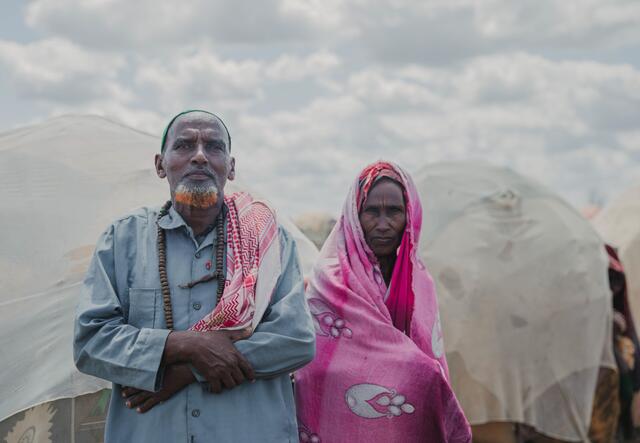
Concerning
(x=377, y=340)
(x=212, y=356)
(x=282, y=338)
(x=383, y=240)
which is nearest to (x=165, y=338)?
(x=212, y=356)

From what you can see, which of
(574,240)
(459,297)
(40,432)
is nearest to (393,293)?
(40,432)

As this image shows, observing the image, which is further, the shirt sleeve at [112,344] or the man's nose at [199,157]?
the man's nose at [199,157]

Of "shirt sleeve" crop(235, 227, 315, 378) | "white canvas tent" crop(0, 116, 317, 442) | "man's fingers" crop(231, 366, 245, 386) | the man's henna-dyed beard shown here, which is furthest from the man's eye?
"white canvas tent" crop(0, 116, 317, 442)

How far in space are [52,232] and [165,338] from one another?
1517 millimetres

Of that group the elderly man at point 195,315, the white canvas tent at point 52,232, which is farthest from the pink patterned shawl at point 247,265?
the white canvas tent at point 52,232

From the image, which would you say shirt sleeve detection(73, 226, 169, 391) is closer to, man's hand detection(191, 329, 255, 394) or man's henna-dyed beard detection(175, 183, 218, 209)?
man's hand detection(191, 329, 255, 394)

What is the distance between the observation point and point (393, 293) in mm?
3311

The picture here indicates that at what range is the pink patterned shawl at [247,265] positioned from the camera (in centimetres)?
252

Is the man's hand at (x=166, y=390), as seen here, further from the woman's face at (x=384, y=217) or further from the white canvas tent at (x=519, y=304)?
the white canvas tent at (x=519, y=304)

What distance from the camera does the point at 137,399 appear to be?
251 cm

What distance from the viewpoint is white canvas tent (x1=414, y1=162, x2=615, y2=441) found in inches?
238

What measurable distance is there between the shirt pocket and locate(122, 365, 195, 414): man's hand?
0.51 ft

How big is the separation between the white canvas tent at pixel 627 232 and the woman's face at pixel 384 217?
20.6 feet

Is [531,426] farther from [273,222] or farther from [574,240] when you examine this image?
[273,222]
